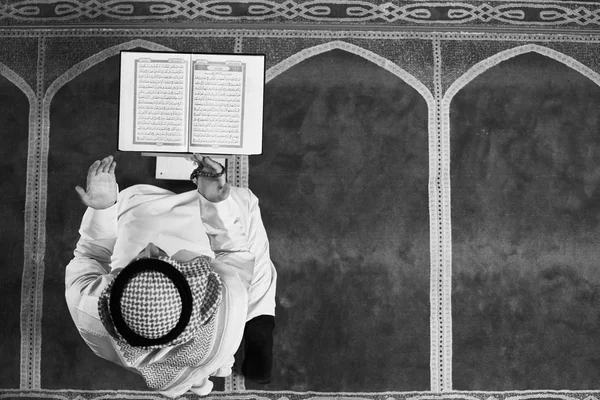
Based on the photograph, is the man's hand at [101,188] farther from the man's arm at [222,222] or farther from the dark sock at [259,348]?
the dark sock at [259,348]

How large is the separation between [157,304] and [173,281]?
0.06 meters

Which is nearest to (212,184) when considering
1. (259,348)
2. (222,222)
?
(222,222)

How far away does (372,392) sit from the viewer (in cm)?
191

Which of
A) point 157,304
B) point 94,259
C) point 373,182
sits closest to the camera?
point 157,304

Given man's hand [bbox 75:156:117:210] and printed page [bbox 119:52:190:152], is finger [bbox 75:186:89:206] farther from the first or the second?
printed page [bbox 119:52:190:152]

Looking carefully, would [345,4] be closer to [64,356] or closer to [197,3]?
[197,3]

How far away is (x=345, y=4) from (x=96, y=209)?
1.17 meters

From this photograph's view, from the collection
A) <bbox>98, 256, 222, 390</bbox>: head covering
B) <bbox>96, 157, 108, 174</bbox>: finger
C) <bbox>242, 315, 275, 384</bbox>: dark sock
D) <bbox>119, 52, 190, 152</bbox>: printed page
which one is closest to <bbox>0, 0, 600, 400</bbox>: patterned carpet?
<bbox>242, 315, 275, 384</bbox>: dark sock

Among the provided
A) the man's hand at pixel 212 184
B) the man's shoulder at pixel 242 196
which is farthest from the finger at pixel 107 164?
the man's shoulder at pixel 242 196

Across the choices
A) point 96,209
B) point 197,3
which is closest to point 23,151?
point 96,209

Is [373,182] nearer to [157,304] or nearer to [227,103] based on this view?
[227,103]

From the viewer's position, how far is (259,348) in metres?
1.79

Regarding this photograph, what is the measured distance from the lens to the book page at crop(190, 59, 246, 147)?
5.77 ft

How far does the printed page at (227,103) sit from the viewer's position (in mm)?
1758
